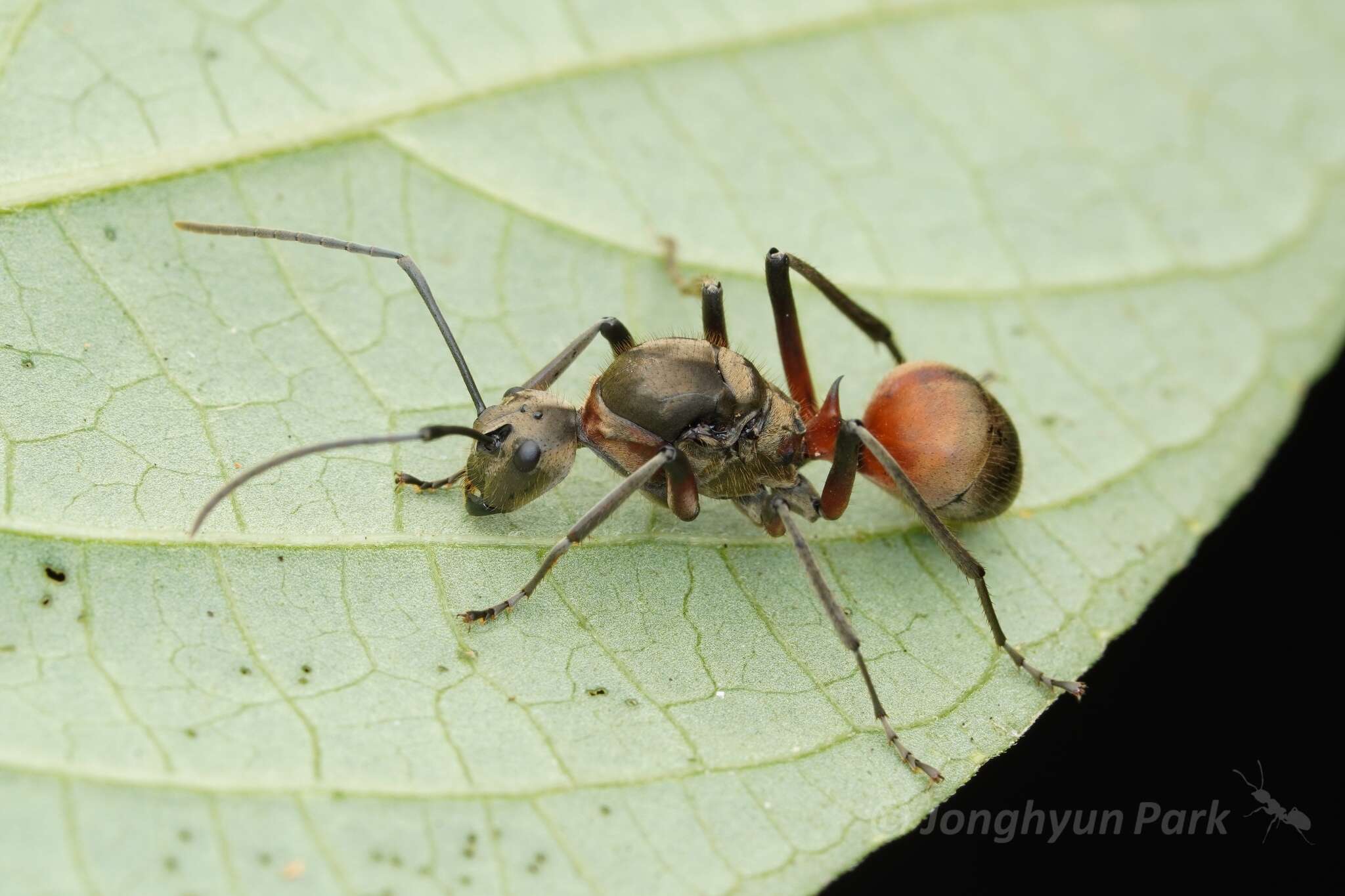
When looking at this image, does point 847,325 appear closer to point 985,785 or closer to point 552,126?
point 552,126

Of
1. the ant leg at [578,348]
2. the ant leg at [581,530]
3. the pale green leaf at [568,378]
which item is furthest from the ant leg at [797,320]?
the ant leg at [581,530]

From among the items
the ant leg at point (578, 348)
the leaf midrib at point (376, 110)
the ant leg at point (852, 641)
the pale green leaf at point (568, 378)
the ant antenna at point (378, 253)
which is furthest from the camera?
the ant leg at point (578, 348)

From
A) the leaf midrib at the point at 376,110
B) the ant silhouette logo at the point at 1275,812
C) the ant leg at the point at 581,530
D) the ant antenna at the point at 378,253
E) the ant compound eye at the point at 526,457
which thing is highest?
the leaf midrib at the point at 376,110

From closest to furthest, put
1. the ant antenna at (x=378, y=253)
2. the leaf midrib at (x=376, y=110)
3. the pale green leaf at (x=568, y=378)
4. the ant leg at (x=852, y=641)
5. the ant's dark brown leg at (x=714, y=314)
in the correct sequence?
the pale green leaf at (x=568, y=378) < the ant leg at (x=852, y=641) < the ant antenna at (x=378, y=253) < the leaf midrib at (x=376, y=110) < the ant's dark brown leg at (x=714, y=314)

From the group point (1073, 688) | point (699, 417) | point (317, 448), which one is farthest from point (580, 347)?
point (1073, 688)

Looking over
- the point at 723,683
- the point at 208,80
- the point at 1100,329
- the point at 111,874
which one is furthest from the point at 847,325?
the point at 111,874

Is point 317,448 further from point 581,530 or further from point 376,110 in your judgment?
point 376,110

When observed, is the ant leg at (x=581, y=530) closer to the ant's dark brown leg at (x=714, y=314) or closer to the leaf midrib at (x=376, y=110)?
the ant's dark brown leg at (x=714, y=314)
